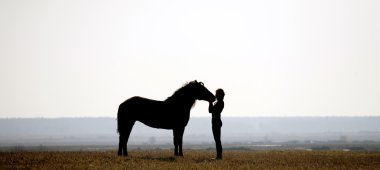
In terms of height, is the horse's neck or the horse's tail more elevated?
the horse's neck

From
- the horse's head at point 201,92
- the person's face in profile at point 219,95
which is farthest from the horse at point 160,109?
the person's face in profile at point 219,95

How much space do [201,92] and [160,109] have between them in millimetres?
2008

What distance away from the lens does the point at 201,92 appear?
25891 millimetres

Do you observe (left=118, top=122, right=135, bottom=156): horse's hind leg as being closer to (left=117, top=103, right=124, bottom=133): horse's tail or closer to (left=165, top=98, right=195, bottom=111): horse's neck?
(left=117, top=103, right=124, bottom=133): horse's tail

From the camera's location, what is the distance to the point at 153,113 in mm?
25891

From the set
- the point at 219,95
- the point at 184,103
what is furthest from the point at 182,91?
the point at 219,95

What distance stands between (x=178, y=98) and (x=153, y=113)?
131cm

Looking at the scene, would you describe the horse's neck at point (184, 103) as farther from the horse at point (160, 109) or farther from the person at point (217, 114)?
the person at point (217, 114)

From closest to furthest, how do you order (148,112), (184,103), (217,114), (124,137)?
(217,114), (124,137), (184,103), (148,112)

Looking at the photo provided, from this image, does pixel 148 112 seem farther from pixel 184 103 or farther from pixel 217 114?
pixel 217 114

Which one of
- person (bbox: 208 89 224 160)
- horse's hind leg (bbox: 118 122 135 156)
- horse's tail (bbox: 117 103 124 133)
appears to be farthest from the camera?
horse's tail (bbox: 117 103 124 133)

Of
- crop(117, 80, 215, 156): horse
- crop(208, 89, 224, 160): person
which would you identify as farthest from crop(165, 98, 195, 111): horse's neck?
crop(208, 89, 224, 160): person

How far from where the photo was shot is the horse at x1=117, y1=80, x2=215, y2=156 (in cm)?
2573

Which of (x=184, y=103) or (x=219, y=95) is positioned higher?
(x=219, y=95)
